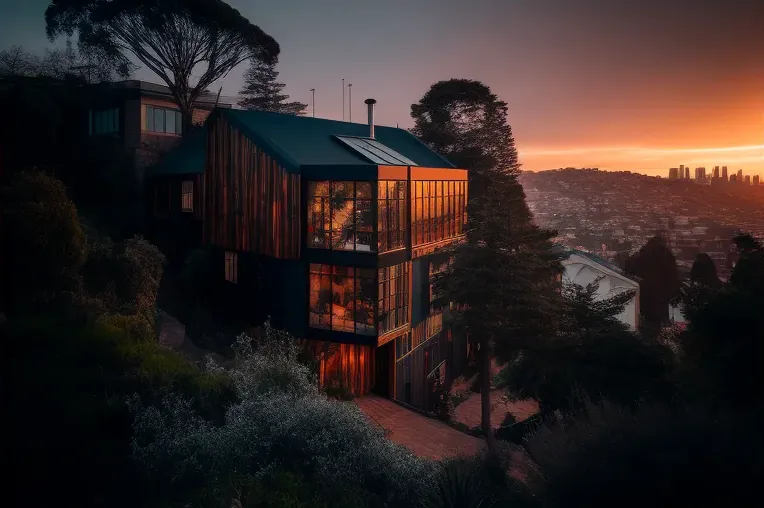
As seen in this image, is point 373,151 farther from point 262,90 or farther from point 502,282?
point 262,90

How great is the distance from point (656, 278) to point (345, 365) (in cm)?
2590

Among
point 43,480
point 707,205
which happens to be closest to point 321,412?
point 43,480

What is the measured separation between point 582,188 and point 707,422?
203ft

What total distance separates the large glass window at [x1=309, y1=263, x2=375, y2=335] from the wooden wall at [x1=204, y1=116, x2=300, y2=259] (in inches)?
52.7

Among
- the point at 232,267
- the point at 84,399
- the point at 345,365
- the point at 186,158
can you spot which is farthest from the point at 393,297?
the point at 186,158

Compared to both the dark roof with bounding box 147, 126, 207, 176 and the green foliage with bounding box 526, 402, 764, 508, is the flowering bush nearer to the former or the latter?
the green foliage with bounding box 526, 402, 764, 508

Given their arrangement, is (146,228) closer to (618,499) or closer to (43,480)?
(43,480)

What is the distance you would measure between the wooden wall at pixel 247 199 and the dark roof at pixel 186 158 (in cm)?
400

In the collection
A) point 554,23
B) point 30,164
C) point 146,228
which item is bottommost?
point 146,228

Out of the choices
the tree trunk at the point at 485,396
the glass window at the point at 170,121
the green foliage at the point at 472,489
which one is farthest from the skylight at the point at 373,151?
the green foliage at the point at 472,489

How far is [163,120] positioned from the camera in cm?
2928

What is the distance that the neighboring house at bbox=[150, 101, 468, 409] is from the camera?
16750mm

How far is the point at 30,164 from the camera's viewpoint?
24.0 metres

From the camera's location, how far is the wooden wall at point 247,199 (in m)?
17.6
